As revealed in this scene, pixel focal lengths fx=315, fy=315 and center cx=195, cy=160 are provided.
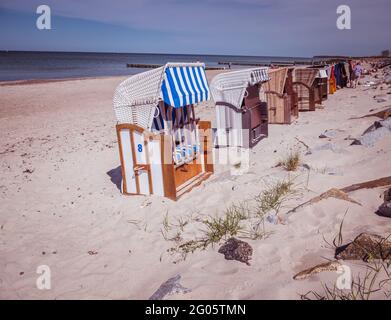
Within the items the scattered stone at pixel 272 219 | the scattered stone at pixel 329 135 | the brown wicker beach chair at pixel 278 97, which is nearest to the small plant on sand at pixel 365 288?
the scattered stone at pixel 272 219

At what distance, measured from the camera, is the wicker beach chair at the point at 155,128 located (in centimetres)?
589

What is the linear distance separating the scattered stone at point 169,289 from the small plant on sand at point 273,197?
1788mm

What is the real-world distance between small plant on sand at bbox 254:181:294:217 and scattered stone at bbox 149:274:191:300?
1.79 meters

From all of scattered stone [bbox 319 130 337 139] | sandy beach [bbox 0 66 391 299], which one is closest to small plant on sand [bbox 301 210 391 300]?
sandy beach [bbox 0 66 391 299]

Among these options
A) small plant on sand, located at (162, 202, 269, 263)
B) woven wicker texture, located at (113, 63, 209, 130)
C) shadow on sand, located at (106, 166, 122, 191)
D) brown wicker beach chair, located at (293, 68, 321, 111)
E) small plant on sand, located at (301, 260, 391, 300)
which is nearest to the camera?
small plant on sand, located at (301, 260, 391, 300)

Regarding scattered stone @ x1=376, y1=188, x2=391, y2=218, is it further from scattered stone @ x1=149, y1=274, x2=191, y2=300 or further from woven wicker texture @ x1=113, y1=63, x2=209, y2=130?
woven wicker texture @ x1=113, y1=63, x2=209, y2=130

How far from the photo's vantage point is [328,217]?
13.6 feet

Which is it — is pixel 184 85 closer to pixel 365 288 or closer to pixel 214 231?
pixel 214 231

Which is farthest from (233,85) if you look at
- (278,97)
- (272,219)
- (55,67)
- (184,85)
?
(55,67)

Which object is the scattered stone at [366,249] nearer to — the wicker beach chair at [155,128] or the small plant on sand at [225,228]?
the small plant on sand at [225,228]

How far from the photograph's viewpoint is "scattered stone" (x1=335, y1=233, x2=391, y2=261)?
312 centimetres

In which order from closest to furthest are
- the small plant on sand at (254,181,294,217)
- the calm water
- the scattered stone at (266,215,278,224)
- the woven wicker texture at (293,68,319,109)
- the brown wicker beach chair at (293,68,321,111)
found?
the scattered stone at (266,215,278,224)
the small plant on sand at (254,181,294,217)
the brown wicker beach chair at (293,68,321,111)
the woven wicker texture at (293,68,319,109)
the calm water
